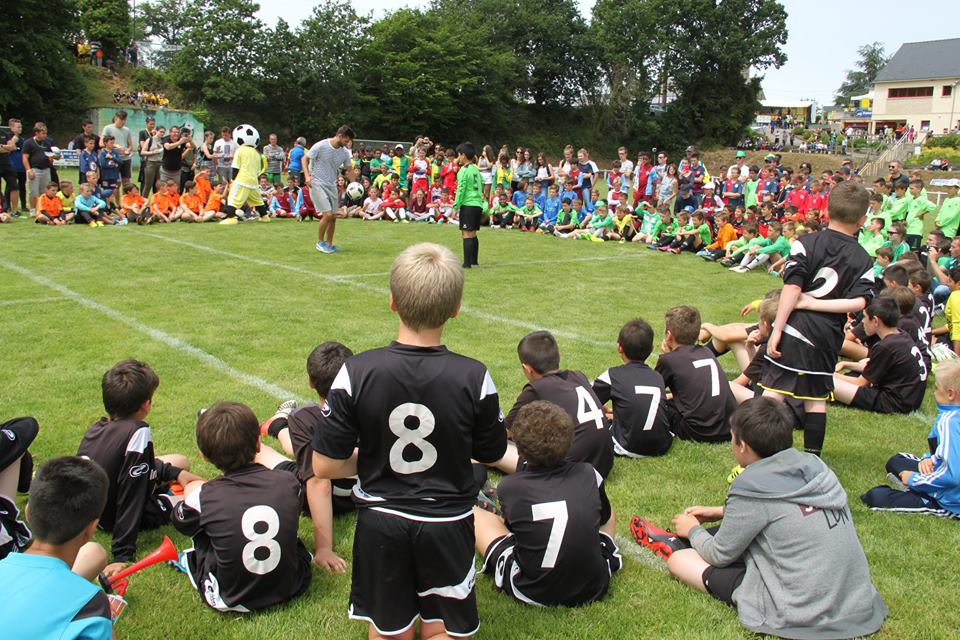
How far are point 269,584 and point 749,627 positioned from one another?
2220mm

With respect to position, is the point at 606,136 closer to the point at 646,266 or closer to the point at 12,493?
the point at 646,266

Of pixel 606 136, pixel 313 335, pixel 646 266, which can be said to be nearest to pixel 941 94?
pixel 606 136

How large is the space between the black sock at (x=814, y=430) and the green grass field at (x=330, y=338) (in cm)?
32

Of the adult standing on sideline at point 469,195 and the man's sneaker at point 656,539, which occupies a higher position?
the adult standing on sideline at point 469,195

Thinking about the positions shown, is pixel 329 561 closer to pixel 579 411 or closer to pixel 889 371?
pixel 579 411

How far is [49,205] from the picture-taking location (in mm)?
15508

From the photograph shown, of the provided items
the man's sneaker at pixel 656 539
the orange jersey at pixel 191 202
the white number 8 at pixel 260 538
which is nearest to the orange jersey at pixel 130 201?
the orange jersey at pixel 191 202

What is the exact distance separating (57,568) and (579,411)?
2850mm

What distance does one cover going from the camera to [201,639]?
319 centimetres

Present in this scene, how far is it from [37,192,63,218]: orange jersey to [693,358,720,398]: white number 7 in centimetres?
1502

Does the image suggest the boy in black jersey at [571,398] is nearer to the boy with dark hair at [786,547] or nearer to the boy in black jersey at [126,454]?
the boy with dark hair at [786,547]

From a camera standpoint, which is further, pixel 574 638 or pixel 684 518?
pixel 684 518

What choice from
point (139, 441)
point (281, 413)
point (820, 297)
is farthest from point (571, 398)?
point (139, 441)

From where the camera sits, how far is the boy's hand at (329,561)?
3732 mm
